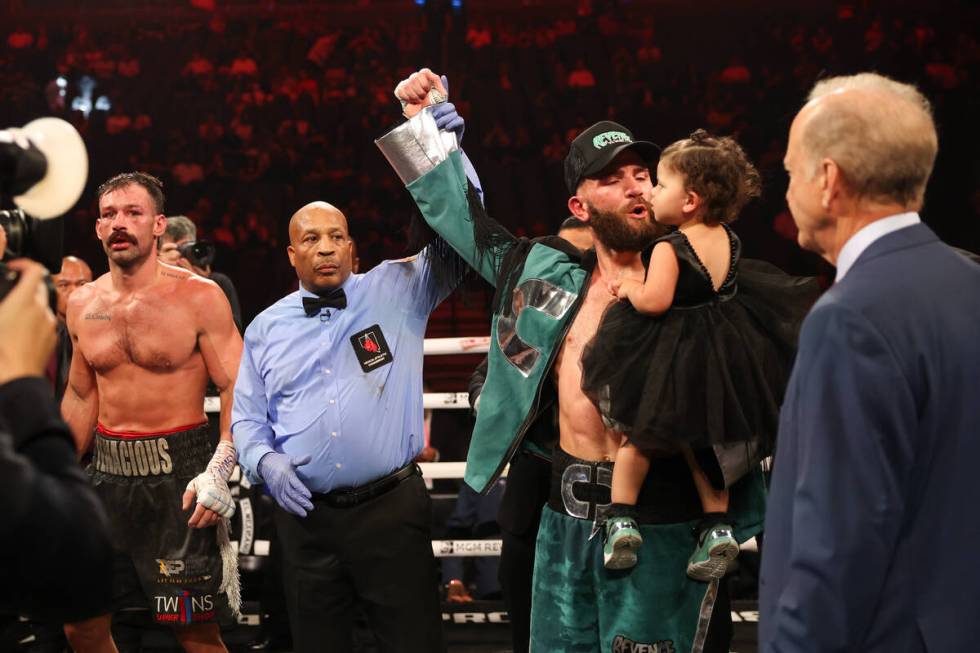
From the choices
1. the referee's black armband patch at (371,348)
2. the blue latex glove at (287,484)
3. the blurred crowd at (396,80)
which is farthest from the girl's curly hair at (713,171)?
the blurred crowd at (396,80)

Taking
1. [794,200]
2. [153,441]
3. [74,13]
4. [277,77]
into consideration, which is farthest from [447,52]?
[794,200]

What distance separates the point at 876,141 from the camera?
4.45 feet

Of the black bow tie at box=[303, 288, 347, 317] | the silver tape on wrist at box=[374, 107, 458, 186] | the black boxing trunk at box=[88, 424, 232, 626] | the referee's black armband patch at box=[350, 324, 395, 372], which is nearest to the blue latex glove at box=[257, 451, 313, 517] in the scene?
the referee's black armband patch at box=[350, 324, 395, 372]

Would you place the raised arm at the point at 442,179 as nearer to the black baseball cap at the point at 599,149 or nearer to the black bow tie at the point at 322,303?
the black baseball cap at the point at 599,149

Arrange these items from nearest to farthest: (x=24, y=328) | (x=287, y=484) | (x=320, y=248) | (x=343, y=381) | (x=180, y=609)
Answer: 1. (x=24, y=328)
2. (x=287, y=484)
3. (x=343, y=381)
4. (x=320, y=248)
5. (x=180, y=609)

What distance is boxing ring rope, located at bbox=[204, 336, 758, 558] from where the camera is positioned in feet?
13.4

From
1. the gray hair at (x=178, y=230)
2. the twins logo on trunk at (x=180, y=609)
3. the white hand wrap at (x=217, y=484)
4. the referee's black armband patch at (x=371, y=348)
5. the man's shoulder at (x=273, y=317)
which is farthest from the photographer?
the gray hair at (x=178, y=230)

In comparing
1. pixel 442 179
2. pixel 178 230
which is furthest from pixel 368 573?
pixel 178 230

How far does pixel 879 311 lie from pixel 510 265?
52.6 inches

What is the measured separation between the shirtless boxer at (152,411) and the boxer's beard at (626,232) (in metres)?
1.47

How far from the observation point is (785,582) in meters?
1.37

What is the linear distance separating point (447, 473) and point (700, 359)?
2.17 metres

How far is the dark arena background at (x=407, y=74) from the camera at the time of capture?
8273 millimetres

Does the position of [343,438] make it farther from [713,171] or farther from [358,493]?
[713,171]
